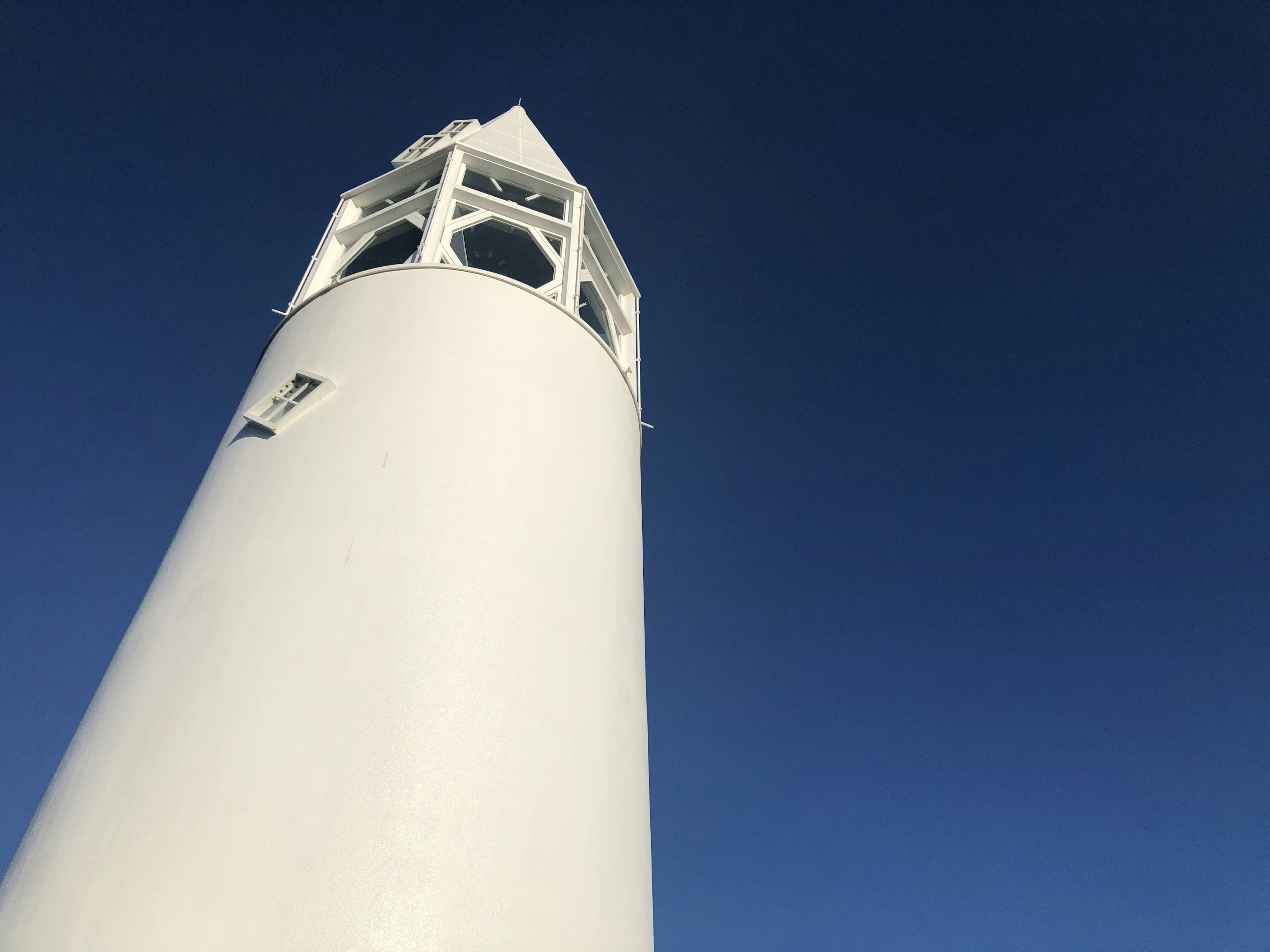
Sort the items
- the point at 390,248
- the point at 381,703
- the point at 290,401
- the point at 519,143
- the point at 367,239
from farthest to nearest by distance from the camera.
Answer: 1. the point at 519,143
2. the point at 390,248
3. the point at 367,239
4. the point at 290,401
5. the point at 381,703

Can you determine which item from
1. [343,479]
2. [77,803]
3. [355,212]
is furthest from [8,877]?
[355,212]

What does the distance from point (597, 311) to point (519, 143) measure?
10.2 ft

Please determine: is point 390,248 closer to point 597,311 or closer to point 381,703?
point 597,311

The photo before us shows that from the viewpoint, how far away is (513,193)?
33.2 feet

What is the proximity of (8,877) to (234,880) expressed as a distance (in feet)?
5.58

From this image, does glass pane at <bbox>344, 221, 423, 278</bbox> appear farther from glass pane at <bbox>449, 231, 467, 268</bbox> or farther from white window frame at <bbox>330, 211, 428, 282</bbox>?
glass pane at <bbox>449, 231, 467, 268</bbox>

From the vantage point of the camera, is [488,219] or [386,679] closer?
[386,679]

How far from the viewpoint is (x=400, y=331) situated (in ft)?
21.3

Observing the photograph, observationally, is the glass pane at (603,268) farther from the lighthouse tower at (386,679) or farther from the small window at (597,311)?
the lighthouse tower at (386,679)

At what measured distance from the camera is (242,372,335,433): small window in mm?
5953

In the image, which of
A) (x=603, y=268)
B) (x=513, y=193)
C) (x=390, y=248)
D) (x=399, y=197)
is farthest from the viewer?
(x=603, y=268)

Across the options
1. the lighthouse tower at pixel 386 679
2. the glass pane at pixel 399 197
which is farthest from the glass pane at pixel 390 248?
the lighthouse tower at pixel 386 679

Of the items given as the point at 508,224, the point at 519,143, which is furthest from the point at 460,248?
the point at 519,143

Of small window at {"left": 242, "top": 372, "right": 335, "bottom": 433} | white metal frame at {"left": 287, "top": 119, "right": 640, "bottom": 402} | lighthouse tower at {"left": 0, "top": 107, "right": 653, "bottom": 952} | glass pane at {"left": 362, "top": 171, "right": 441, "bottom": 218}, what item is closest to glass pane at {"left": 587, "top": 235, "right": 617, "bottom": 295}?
white metal frame at {"left": 287, "top": 119, "right": 640, "bottom": 402}
